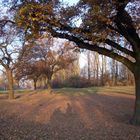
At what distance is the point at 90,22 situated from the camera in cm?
1627

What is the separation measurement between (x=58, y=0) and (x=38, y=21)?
220 centimetres

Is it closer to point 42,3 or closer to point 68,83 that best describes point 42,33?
point 42,3

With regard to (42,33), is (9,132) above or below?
below

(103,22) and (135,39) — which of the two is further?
(135,39)

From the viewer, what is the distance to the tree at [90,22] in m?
15.8

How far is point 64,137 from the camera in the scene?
12555mm

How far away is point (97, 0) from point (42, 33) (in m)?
3.53

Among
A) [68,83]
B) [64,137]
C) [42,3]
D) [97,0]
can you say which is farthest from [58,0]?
[68,83]

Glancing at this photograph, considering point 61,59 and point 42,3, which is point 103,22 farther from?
point 61,59

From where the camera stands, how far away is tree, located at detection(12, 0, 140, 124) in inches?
620

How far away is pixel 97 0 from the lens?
1552 cm

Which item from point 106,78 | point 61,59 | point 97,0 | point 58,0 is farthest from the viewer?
point 106,78

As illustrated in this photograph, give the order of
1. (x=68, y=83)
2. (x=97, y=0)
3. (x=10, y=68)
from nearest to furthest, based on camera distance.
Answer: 1. (x=97, y=0)
2. (x=10, y=68)
3. (x=68, y=83)

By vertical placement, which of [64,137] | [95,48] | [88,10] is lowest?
[64,137]
